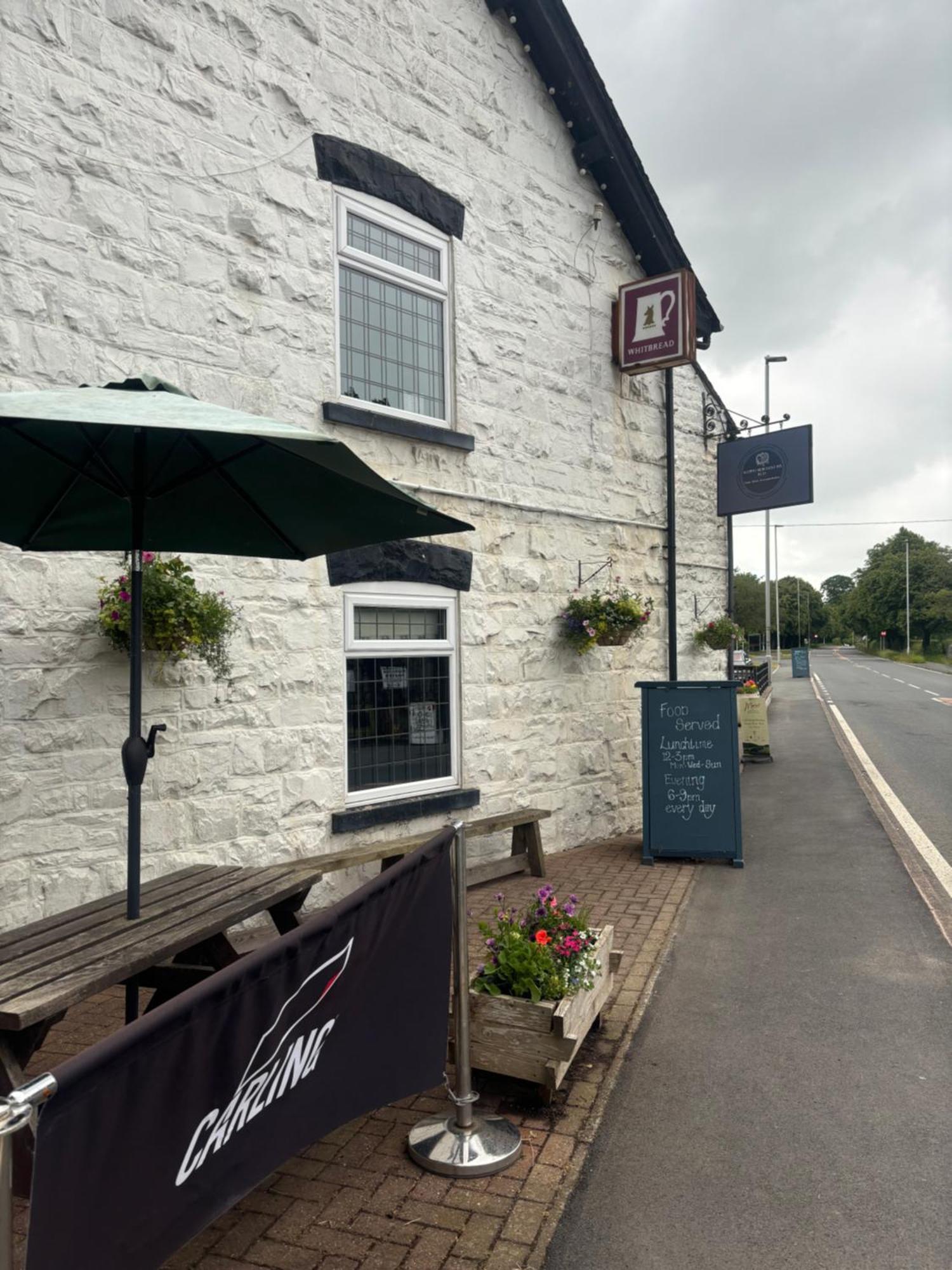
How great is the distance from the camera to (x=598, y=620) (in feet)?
28.1

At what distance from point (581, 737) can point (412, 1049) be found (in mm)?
6039

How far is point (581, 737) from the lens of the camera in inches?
358

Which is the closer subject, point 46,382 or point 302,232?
point 46,382

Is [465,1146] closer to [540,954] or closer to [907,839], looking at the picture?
[540,954]

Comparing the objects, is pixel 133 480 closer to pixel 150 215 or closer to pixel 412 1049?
pixel 412 1049

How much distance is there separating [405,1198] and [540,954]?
1101mm

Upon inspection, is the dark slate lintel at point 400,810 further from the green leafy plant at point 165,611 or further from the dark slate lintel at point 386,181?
the dark slate lintel at point 386,181

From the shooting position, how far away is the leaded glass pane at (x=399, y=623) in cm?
718

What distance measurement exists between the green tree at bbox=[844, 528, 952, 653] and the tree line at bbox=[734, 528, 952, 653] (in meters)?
0.06

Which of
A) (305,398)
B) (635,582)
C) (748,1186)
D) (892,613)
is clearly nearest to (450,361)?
(305,398)

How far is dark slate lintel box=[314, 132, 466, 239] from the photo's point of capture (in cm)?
683

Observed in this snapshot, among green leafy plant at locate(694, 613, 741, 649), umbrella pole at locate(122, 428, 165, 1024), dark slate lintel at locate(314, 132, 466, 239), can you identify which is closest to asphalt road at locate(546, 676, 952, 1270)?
umbrella pole at locate(122, 428, 165, 1024)

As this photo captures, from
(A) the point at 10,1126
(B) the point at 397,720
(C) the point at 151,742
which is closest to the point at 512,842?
(B) the point at 397,720

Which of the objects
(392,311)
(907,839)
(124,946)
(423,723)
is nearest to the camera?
(124,946)
